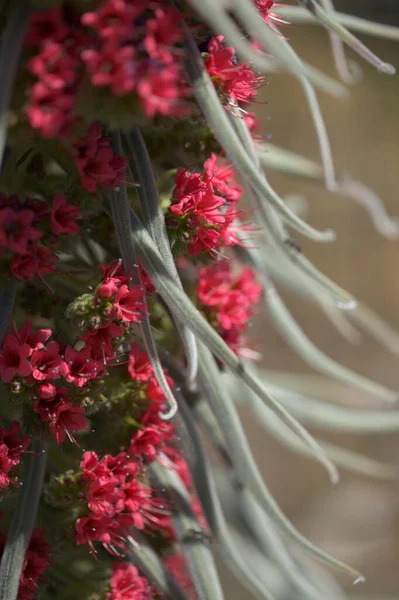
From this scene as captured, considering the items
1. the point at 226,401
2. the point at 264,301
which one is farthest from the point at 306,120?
the point at 226,401

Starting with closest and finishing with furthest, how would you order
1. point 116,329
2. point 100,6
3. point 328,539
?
point 100,6 → point 116,329 → point 328,539

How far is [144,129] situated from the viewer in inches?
20.4

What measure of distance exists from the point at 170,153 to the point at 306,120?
186 centimetres

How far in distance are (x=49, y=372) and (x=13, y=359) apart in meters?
0.03

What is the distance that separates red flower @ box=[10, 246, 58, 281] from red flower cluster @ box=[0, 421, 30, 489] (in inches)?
4.2

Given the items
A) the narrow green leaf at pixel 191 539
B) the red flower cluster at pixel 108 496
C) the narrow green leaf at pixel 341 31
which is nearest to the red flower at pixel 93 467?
the red flower cluster at pixel 108 496

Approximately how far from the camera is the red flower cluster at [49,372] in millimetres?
448

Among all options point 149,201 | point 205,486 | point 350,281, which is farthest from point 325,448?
point 350,281

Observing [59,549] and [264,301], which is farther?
[264,301]

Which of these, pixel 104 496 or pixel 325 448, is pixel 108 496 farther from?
pixel 325 448

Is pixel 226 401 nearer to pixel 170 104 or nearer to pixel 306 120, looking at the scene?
pixel 170 104

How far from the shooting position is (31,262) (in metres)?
0.43

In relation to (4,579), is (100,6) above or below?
above

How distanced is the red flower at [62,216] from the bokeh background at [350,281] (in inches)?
43.3
